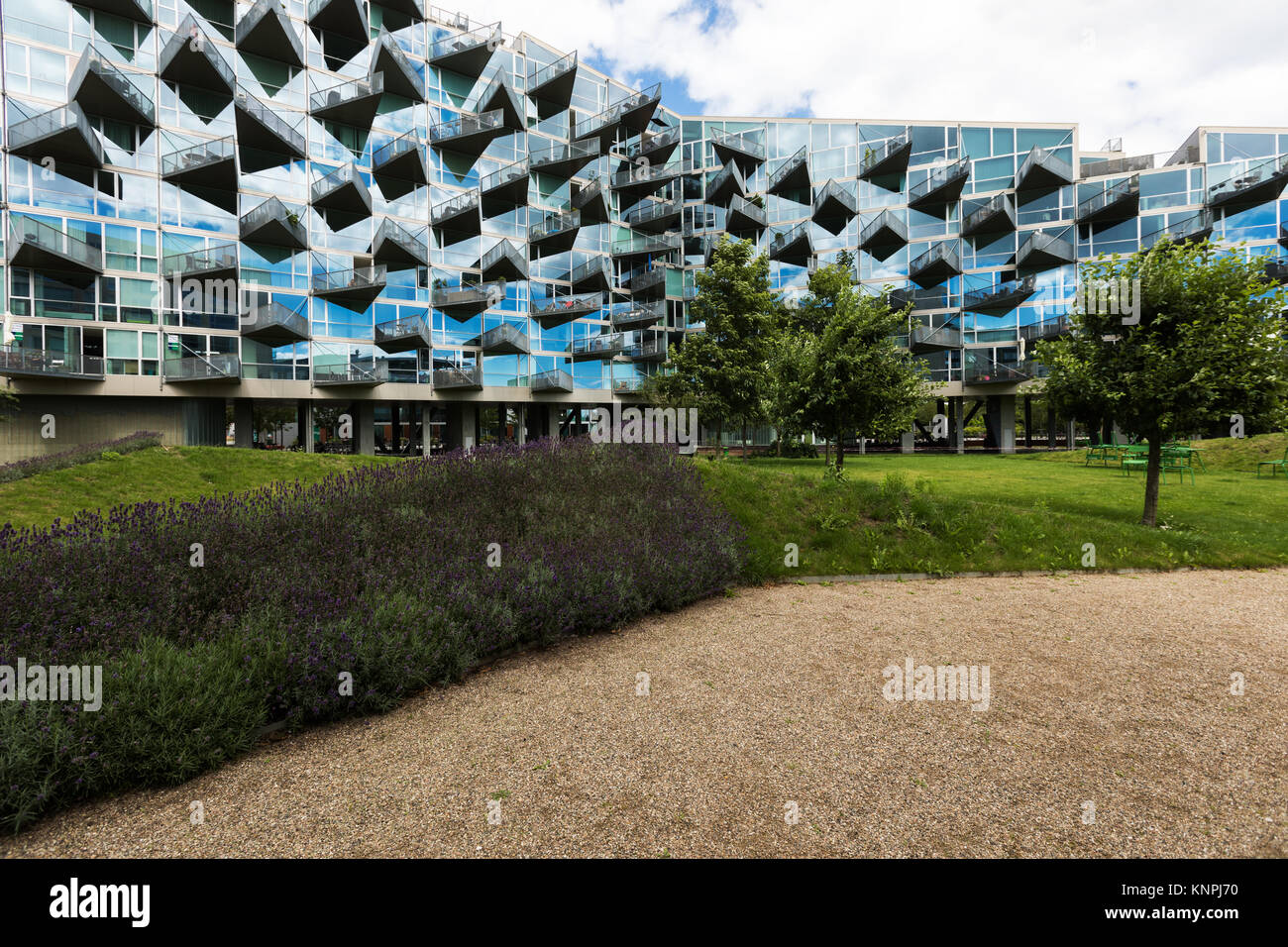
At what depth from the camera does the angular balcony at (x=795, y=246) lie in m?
39.6

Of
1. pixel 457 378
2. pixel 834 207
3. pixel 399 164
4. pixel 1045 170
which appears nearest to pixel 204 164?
pixel 399 164

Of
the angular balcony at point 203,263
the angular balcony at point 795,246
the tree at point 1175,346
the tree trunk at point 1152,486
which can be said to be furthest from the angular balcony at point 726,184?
the tree trunk at point 1152,486

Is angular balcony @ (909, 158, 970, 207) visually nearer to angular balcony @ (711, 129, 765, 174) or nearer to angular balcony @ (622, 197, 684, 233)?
angular balcony @ (711, 129, 765, 174)

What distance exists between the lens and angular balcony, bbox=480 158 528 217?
34.5 metres

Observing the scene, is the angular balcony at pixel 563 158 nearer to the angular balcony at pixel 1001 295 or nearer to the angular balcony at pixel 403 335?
the angular balcony at pixel 403 335

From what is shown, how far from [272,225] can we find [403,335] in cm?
743

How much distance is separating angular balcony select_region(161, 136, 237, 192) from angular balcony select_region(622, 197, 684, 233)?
24.0 meters

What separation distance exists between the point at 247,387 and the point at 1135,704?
33.4 meters

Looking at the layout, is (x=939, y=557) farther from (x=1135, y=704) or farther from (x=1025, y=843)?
(x=1025, y=843)

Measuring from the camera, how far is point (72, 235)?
2417 centimetres

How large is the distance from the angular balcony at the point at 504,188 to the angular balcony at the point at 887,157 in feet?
74.3

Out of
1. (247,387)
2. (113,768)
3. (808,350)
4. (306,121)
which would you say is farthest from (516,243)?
(113,768)

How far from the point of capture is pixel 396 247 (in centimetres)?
3116

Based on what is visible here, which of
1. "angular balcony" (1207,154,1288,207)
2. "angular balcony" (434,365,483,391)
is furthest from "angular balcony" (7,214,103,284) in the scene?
"angular balcony" (1207,154,1288,207)
